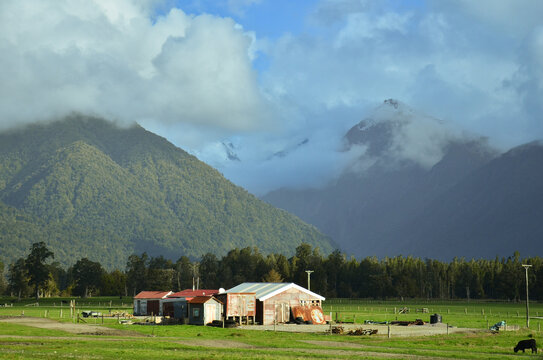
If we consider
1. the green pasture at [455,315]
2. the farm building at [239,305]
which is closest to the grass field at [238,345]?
the farm building at [239,305]

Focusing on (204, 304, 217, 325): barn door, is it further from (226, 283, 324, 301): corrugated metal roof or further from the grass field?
the grass field

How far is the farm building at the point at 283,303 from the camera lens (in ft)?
265

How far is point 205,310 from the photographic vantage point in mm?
76375

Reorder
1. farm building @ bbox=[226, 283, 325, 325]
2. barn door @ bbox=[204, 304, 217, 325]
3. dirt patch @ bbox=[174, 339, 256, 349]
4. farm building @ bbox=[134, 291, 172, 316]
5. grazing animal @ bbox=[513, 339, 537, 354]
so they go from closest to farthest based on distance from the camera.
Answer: grazing animal @ bbox=[513, 339, 537, 354]
dirt patch @ bbox=[174, 339, 256, 349]
barn door @ bbox=[204, 304, 217, 325]
farm building @ bbox=[226, 283, 325, 325]
farm building @ bbox=[134, 291, 172, 316]

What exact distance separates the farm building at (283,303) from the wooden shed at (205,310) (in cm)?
423

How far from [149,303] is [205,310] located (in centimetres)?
2671

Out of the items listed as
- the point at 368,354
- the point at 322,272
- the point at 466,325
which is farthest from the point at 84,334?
the point at 322,272

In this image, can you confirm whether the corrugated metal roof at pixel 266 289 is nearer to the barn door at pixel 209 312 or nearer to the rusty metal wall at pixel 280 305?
the rusty metal wall at pixel 280 305

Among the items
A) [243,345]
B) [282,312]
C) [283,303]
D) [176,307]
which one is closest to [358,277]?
[176,307]

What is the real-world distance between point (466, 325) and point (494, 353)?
32.1 meters

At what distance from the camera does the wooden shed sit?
76.4 m

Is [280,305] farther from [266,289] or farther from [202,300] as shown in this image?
[202,300]

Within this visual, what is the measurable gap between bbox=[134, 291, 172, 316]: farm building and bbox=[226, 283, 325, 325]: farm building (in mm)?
18335

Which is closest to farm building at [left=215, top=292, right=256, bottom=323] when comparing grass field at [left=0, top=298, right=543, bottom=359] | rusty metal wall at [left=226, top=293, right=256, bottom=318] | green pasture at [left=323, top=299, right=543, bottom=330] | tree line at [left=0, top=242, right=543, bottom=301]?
rusty metal wall at [left=226, top=293, right=256, bottom=318]
